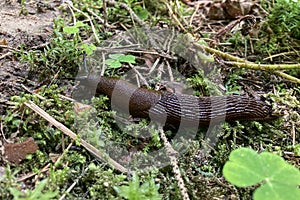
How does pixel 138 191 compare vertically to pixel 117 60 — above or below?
below

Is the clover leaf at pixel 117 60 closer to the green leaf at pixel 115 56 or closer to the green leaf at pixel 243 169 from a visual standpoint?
the green leaf at pixel 115 56

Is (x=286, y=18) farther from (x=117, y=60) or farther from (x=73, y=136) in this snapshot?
(x=73, y=136)

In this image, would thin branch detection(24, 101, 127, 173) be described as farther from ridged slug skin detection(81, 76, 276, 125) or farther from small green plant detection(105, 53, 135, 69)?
small green plant detection(105, 53, 135, 69)

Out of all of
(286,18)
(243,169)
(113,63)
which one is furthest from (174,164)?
(286,18)

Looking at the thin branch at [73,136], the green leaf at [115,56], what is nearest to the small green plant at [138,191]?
the thin branch at [73,136]

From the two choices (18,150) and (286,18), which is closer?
(18,150)
